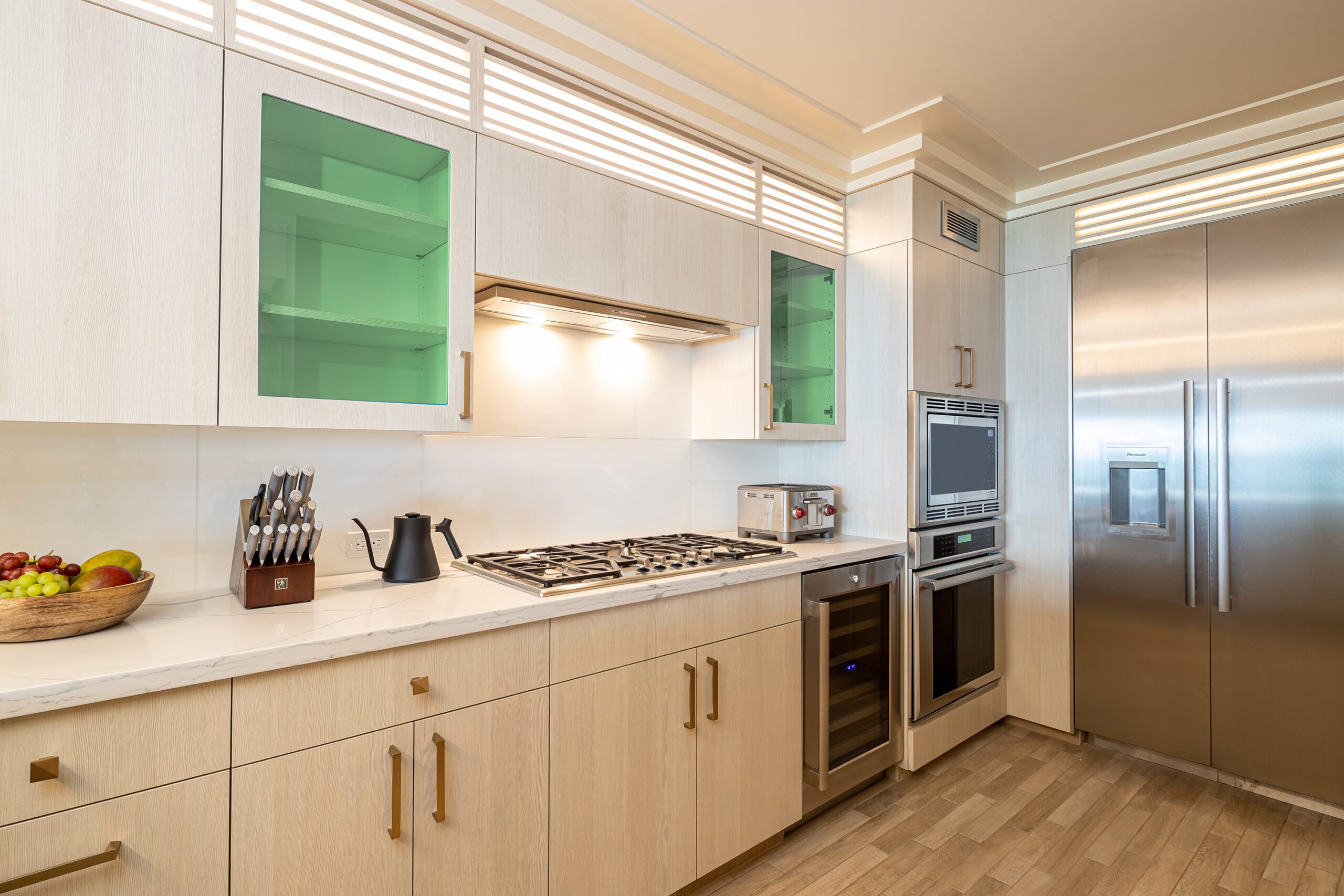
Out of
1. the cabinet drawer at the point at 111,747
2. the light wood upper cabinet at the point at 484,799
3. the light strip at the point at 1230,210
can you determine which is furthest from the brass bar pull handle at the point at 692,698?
the light strip at the point at 1230,210

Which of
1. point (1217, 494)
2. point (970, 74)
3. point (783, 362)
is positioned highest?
point (970, 74)

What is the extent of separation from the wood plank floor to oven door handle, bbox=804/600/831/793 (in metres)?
0.23

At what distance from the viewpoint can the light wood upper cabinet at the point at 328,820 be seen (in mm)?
1206

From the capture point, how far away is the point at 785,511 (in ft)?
8.48

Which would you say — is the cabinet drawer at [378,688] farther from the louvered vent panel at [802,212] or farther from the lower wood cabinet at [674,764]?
the louvered vent panel at [802,212]

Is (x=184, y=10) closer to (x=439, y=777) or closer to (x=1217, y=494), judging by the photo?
(x=439, y=777)

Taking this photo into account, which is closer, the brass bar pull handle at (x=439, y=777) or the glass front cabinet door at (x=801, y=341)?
the brass bar pull handle at (x=439, y=777)

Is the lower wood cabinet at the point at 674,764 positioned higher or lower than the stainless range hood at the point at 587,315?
lower

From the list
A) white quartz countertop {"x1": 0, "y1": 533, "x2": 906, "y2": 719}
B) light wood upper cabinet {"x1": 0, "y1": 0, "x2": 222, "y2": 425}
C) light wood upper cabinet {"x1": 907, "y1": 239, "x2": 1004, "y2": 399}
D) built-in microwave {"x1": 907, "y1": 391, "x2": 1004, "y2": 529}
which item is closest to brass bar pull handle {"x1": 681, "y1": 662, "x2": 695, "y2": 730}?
white quartz countertop {"x1": 0, "y1": 533, "x2": 906, "y2": 719}

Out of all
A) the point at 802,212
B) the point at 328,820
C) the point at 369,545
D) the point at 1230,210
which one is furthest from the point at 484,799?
the point at 1230,210

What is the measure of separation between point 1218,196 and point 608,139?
2.42 meters

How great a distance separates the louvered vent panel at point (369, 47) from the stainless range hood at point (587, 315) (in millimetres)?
482

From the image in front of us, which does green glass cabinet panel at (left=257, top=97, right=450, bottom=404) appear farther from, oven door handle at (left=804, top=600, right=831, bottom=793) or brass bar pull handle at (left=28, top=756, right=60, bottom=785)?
oven door handle at (left=804, top=600, right=831, bottom=793)

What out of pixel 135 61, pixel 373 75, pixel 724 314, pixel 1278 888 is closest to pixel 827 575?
pixel 724 314
